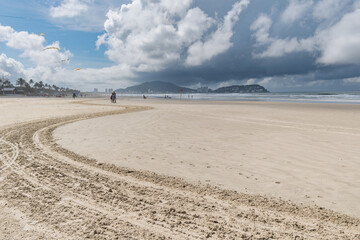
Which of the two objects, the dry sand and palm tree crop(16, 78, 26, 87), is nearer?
the dry sand

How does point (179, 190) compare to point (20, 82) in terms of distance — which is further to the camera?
point (20, 82)

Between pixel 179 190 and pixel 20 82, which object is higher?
pixel 20 82

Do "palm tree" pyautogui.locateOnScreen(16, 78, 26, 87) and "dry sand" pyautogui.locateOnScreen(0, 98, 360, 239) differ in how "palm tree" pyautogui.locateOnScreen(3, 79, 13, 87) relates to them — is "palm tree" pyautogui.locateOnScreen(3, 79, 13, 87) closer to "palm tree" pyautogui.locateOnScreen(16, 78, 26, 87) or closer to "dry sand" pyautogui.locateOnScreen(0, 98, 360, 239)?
"palm tree" pyautogui.locateOnScreen(16, 78, 26, 87)

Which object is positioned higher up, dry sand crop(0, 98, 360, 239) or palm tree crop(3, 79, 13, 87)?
palm tree crop(3, 79, 13, 87)

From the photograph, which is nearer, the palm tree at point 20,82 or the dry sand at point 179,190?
the dry sand at point 179,190

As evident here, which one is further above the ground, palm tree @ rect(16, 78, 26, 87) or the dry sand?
palm tree @ rect(16, 78, 26, 87)

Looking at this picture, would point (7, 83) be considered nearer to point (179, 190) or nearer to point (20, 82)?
point (20, 82)

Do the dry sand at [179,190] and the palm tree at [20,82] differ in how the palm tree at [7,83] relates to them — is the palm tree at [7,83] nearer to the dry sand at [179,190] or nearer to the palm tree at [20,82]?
the palm tree at [20,82]

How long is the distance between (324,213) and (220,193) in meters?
1.64

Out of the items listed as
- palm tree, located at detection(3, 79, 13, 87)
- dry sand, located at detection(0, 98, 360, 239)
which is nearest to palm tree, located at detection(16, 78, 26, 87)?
palm tree, located at detection(3, 79, 13, 87)

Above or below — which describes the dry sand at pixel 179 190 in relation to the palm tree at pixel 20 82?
below

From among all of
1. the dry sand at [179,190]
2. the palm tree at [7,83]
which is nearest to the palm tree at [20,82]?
the palm tree at [7,83]

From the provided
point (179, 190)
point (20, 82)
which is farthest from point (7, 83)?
point (179, 190)

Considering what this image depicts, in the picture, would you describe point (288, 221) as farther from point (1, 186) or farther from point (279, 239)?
point (1, 186)
